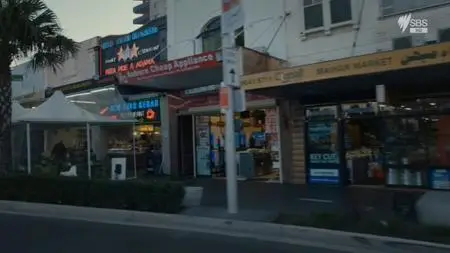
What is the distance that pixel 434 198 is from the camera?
364 inches

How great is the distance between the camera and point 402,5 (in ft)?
47.5

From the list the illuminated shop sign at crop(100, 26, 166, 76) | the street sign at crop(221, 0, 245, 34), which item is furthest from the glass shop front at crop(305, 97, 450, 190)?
A: the illuminated shop sign at crop(100, 26, 166, 76)

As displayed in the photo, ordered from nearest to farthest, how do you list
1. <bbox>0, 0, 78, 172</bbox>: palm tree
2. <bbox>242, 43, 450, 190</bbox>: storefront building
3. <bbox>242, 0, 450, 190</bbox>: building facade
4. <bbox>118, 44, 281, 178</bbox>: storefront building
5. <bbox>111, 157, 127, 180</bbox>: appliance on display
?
1. <bbox>242, 43, 450, 190</bbox>: storefront building
2. <bbox>242, 0, 450, 190</bbox>: building facade
3. <bbox>0, 0, 78, 172</bbox>: palm tree
4. <bbox>118, 44, 281, 178</bbox>: storefront building
5. <bbox>111, 157, 127, 180</bbox>: appliance on display

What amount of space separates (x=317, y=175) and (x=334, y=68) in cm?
494

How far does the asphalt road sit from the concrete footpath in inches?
16.9

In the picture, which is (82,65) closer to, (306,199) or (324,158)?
(324,158)

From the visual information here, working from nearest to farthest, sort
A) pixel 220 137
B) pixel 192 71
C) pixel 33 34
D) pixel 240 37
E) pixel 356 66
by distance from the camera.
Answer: pixel 356 66
pixel 33 34
pixel 192 71
pixel 240 37
pixel 220 137

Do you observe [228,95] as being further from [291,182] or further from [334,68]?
[291,182]

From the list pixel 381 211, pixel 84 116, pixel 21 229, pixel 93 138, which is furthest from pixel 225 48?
pixel 93 138

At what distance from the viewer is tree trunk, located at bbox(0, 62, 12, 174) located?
15.3 metres

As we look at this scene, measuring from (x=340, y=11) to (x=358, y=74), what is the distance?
410 cm

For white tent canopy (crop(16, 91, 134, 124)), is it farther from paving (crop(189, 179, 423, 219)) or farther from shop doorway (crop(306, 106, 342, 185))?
shop doorway (crop(306, 106, 342, 185))

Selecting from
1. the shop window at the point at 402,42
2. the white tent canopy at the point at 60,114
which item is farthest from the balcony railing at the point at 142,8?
the shop window at the point at 402,42

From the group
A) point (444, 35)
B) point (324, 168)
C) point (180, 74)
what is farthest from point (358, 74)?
point (180, 74)
